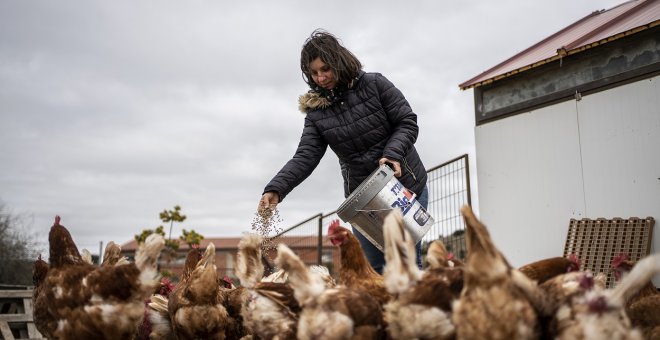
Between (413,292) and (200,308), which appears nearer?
(413,292)

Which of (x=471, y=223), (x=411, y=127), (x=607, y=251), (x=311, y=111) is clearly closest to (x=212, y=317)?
→ (x=311, y=111)

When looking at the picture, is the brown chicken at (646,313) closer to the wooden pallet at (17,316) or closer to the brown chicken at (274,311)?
the brown chicken at (274,311)

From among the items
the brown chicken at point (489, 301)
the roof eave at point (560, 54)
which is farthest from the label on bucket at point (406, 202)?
the roof eave at point (560, 54)

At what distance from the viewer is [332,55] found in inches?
152

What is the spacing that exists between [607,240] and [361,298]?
133 inches

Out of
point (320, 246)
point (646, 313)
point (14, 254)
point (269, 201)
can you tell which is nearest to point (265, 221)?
point (269, 201)

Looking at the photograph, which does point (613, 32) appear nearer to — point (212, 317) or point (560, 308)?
point (560, 308)

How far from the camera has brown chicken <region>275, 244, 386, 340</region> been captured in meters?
2.70

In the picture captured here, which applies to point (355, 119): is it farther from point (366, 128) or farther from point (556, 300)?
point (556, 300)

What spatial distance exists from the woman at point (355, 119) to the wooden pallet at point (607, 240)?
2.33 metres

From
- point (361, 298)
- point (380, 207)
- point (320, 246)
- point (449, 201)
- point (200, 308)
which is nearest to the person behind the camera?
point (361, 298)

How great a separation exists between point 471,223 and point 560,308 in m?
0.57

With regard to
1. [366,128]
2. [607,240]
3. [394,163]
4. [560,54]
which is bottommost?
[607,240]

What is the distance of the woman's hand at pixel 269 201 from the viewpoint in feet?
12.9
